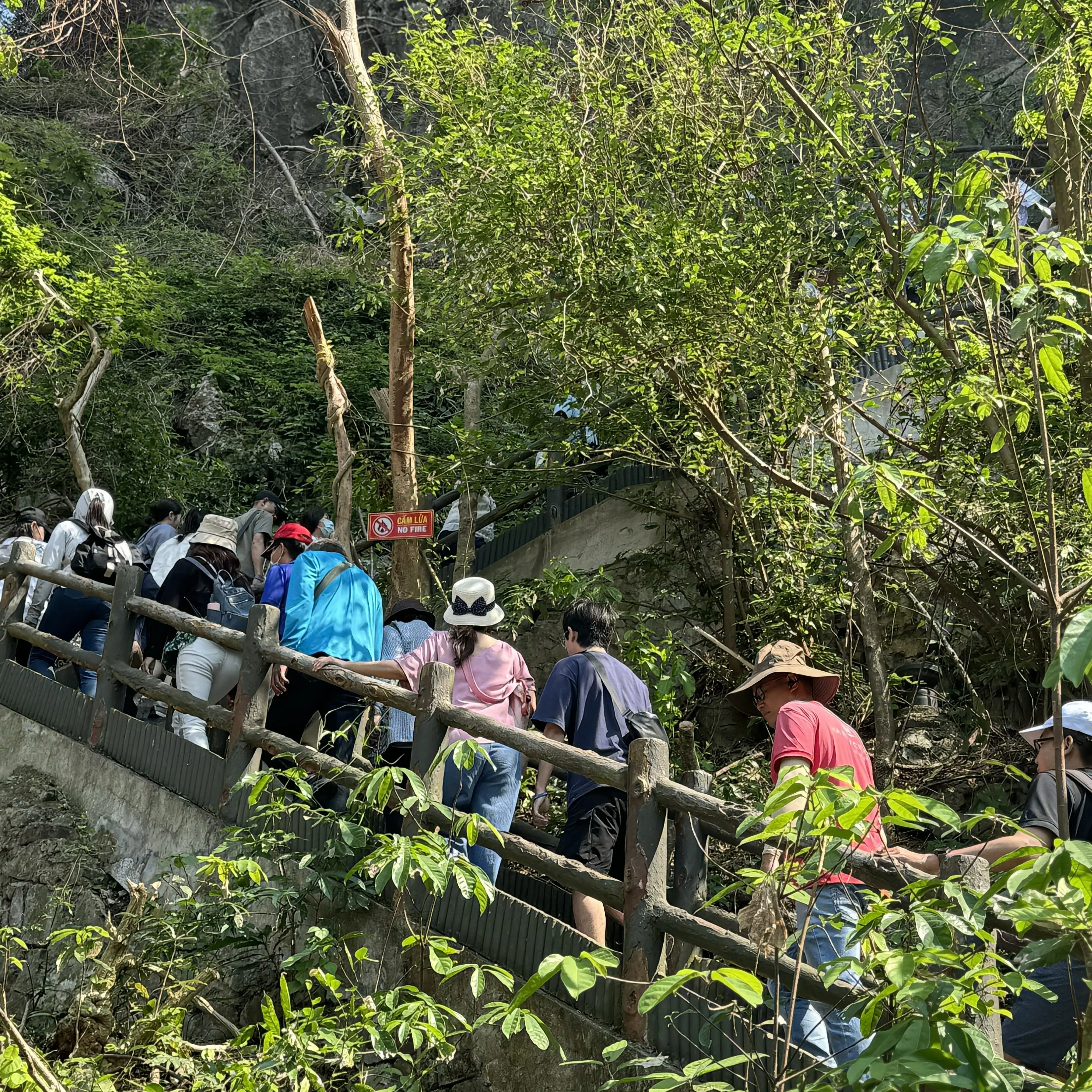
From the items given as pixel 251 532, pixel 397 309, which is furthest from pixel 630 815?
pixel 397 309

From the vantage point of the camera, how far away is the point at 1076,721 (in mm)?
4113

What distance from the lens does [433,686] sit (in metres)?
5.41

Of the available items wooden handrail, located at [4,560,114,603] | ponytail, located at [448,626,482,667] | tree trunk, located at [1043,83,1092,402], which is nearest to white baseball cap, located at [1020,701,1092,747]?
ponytail, located at [448,626,482,667]

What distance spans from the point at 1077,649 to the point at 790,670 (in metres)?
2.17

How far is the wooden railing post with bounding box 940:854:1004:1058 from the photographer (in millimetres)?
3324

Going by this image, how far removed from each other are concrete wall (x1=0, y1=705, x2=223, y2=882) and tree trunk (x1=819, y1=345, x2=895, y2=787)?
4.11 meters

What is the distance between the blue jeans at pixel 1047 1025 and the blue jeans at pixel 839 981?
1.49 feet

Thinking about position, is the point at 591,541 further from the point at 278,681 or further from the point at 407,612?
the point at 278,681

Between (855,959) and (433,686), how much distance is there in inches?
106

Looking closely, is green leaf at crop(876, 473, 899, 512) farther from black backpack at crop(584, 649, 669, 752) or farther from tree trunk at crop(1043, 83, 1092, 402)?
tree trunk at crop(1043, 83, 1092, 402)

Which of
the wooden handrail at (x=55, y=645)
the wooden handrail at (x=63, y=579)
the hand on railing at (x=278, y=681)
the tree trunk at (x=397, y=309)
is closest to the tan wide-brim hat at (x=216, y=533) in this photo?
the wooden handrail at (x=63, y=579)

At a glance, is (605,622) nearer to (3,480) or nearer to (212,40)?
(3,480)

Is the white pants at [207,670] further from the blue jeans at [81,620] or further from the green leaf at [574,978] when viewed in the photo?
the green leaf at [574,978]

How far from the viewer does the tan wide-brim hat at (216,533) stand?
7.60 metres
